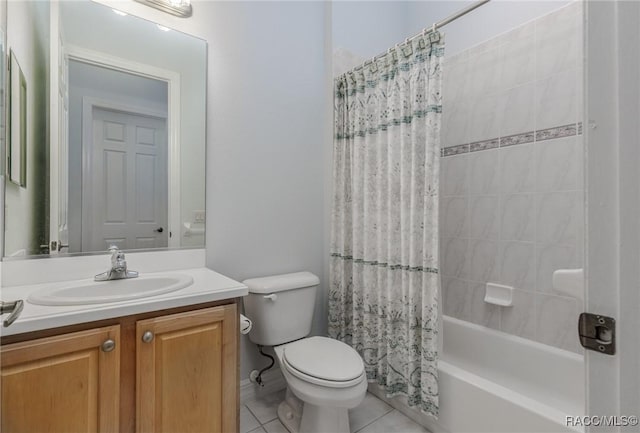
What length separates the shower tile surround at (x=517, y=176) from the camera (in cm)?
165

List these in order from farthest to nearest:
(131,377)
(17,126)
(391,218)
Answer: (391,218) → (17,126) → (131,377)

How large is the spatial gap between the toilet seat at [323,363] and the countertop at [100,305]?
0.47 m

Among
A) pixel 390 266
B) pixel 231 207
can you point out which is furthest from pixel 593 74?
pixel 231 207

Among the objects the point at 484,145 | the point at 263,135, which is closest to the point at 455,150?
the point at 484,145

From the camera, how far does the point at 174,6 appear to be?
5.22 feet

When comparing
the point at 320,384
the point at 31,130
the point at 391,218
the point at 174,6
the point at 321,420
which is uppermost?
the point at 174,6

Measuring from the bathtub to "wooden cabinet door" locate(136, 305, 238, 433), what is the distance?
0.98 metres

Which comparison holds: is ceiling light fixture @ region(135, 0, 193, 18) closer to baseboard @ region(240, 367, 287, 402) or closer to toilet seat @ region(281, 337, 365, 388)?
toilet seat @ region(281, 337, 365, 388)

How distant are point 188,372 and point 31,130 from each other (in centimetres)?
117

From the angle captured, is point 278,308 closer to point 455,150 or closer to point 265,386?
point 265,386

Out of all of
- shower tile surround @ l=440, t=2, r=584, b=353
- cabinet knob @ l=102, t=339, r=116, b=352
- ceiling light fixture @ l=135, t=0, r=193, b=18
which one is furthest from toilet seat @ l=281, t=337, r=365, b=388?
ceiling light fixture @ l=135, t=0, r=193, b=18

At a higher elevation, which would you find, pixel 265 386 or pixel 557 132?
pixel 557 132

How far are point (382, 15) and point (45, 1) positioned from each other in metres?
1.99

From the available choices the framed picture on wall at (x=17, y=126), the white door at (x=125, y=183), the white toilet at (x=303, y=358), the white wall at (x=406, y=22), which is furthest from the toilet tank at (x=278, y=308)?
the white wall at (x=406, y=22)
